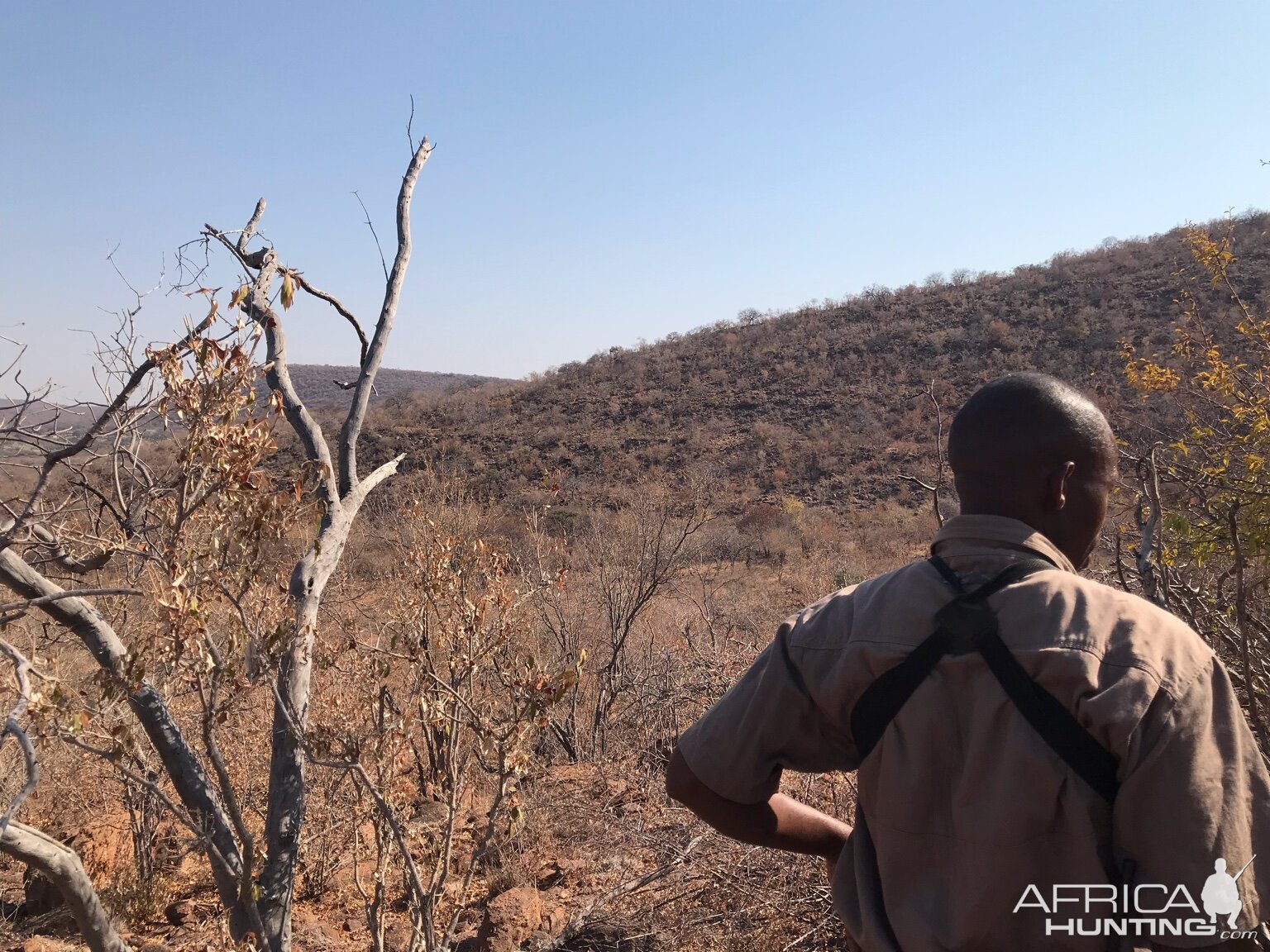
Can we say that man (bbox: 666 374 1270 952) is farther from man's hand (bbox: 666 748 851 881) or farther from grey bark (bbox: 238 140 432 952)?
grey bark (bbox: 238 140 432 952)

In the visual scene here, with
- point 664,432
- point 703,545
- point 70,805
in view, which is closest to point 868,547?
point 703,545

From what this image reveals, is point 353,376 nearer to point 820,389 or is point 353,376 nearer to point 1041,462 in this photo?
point 820,389

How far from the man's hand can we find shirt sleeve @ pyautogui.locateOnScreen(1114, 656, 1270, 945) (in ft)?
1.80

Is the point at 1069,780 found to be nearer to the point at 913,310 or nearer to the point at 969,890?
the point at 969,890

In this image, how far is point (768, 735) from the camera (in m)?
1.31

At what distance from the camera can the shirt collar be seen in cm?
123

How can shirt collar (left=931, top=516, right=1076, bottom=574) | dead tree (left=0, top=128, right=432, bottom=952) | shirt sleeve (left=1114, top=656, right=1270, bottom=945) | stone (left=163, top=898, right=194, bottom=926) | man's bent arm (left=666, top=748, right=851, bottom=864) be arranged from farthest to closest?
1. stone (left=163, top=898, right=194, bottom=926)
2. dead tree (left=0, top=128, right=432, bottom=952)
3. man's bent arm (left=666, top=748, right=851, bottom=864)
4. shirt collar (left=931, top=516, right=1076, bottom=574)
5. shirt sleeve (left=1114, top=656, right=1270, bottom=945)

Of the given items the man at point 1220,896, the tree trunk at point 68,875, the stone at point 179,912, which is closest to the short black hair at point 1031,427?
the man at point 1220,896

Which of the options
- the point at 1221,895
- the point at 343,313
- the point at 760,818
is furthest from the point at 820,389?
the point at 1221,895

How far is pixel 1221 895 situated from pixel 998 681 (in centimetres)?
34

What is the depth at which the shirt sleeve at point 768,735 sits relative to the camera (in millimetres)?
1296

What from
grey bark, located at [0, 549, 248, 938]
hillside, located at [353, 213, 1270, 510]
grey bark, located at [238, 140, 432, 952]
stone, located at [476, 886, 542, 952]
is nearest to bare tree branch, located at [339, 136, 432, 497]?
grey bark, located at [238, 140, 432, 952]

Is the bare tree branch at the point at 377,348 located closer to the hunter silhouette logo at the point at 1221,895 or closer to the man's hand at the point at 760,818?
the man's hand at the point at 760,818

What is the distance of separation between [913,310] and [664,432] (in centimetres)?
1266
